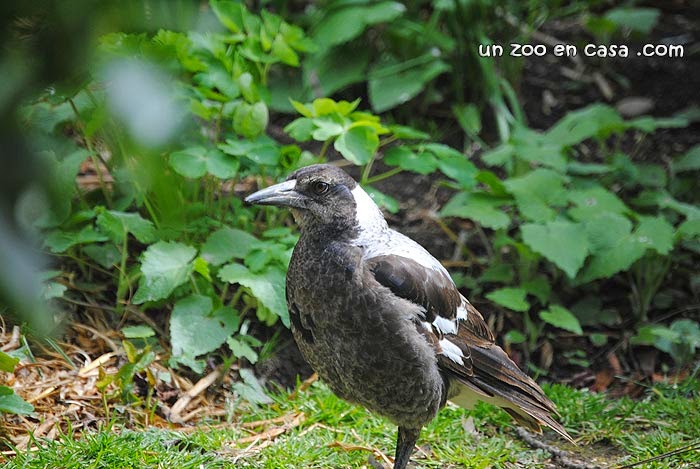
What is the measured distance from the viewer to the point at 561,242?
152 inches

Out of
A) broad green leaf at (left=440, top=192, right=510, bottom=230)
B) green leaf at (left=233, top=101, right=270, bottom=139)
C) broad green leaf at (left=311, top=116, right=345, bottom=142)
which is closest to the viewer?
broad green leaf at (left=311, top=116, right=345, bottom=142)

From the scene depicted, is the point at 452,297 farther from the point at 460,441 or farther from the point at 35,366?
the point at 35,366

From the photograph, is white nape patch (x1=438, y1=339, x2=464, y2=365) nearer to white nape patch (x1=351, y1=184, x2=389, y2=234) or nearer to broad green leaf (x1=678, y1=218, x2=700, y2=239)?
white nape patch (x1=351, y1=184, x2=389, y2=234)

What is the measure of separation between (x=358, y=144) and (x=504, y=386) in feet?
3.90

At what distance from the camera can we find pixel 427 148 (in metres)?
3.86

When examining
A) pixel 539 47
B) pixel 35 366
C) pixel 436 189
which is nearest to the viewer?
pixel 35 366

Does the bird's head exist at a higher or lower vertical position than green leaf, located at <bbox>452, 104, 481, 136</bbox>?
higher

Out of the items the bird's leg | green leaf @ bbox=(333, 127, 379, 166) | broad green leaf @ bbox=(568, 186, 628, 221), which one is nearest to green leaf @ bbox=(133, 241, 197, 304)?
green leaf @ bbox=(333, 127, 379, 166)

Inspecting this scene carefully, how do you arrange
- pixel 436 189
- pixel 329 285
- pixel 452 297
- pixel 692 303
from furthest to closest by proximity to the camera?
pixel 436 189 → pixel 692 303 → pixel 452 297 → pixel 329 285

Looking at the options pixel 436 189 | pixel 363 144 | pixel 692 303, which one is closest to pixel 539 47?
pixel 436 189

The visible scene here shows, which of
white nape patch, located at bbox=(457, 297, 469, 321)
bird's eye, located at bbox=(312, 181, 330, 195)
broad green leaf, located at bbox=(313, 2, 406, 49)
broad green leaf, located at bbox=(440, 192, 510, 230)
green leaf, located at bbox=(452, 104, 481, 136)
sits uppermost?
broad green leaf, located at bbox=(313, 2, 406, 49)

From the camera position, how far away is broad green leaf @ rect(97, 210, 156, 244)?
11.1 ft

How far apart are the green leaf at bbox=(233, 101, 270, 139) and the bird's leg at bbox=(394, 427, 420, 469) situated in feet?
4.66

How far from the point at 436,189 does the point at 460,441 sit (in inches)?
75.2
